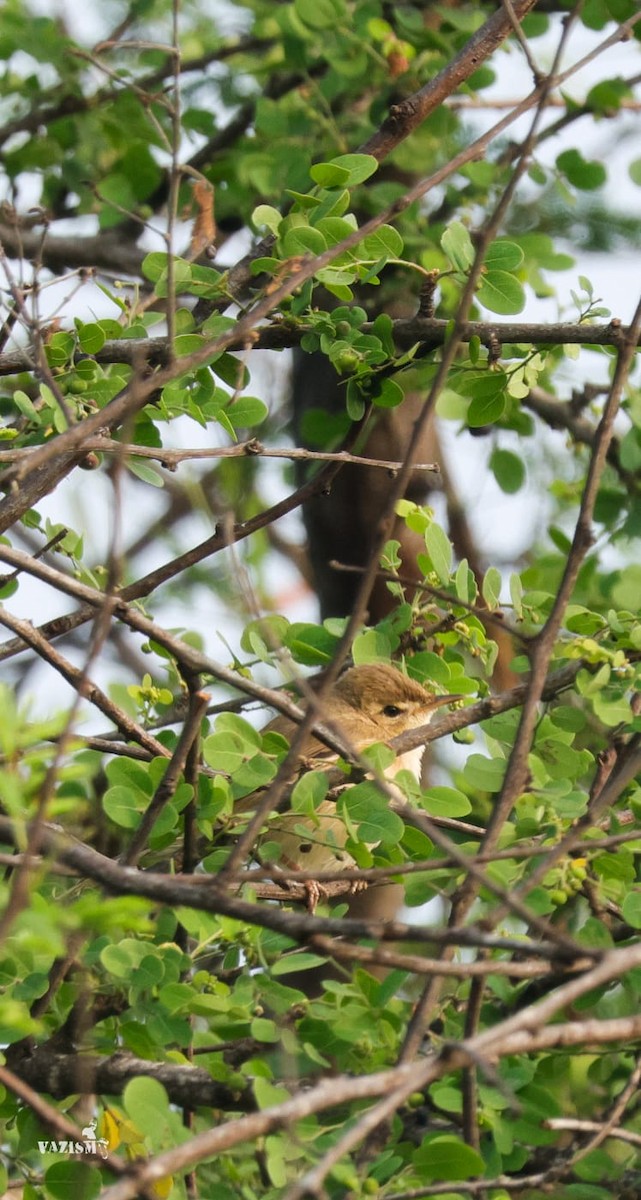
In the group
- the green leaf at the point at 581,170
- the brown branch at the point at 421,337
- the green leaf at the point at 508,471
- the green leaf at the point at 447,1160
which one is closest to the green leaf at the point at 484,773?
the green leaf at the point at 447,1160

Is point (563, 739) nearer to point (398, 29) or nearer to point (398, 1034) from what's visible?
point (398, 1034)

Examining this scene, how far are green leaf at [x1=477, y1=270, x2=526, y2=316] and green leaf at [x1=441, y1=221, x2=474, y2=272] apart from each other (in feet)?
0.29

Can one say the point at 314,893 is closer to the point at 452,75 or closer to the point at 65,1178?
the point at 65,1178

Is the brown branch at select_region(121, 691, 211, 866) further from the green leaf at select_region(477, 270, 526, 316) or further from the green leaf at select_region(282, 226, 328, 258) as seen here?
the green leaf at select_region(477, 270, 526, 316)

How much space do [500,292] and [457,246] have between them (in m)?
0.18

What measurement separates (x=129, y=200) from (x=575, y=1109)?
3455 millimetres

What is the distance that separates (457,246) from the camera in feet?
8.93

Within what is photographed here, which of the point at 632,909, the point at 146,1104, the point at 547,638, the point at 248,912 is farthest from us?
the point at 632,909

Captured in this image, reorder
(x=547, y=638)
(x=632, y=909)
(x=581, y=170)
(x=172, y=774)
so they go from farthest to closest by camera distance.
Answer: (x=581, y=170), (x=632, y=909), (x=172, y=774), (x=547, y=638)

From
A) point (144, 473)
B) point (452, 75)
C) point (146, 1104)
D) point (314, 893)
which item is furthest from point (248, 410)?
point (146, 1104)

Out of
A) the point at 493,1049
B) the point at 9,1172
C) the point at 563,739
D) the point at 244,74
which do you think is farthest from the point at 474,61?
the point at 244,74

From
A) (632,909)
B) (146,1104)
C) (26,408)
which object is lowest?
(146,1104)

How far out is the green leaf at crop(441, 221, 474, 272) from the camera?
8.86ft

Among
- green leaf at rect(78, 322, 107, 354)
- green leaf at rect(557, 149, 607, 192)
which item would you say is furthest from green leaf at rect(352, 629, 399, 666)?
green leaf at rect(557, 149, 607, 192)
